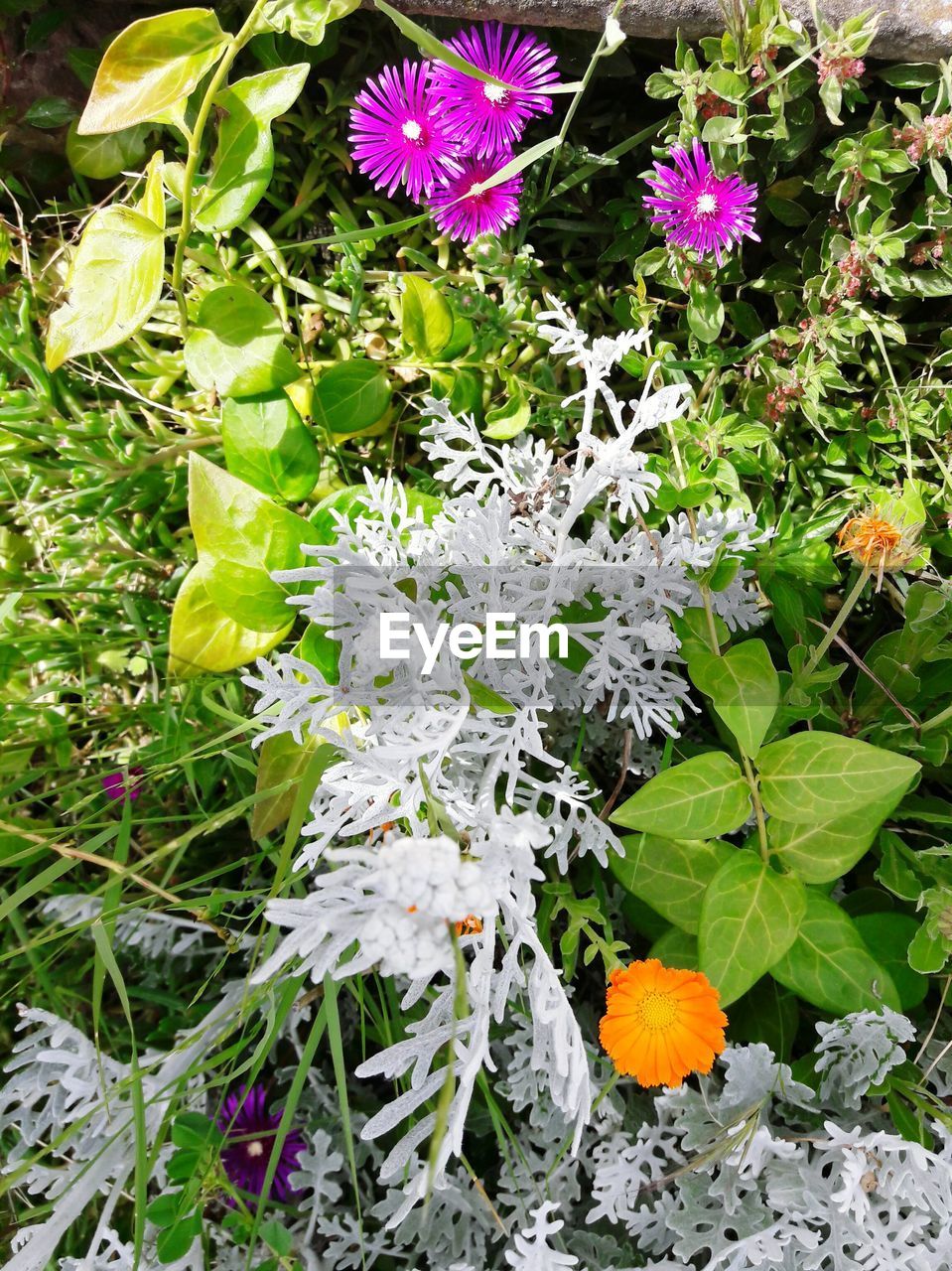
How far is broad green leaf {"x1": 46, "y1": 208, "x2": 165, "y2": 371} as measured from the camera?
3.40ft

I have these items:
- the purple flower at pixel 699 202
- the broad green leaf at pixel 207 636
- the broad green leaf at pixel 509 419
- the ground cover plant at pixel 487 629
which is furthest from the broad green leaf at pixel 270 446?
the purple flower at pixel 699 202

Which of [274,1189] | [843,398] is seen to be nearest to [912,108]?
[843,398]

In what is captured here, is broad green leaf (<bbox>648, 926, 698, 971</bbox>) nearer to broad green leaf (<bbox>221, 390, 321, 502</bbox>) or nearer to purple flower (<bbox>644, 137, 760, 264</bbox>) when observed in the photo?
broad green leaf (<bbox>221, 390, 321, 502</bbox>)

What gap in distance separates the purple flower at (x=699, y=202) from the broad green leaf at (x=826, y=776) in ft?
1.95

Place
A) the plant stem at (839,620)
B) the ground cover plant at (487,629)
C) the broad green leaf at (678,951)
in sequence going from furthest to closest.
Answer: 1. the broad green leaf at (678,951)
2. the ground cover plant at (487,629)
3. the plant stem at (839,620)

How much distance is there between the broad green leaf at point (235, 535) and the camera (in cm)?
105

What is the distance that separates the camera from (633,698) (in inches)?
42.9

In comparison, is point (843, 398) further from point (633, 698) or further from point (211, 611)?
point (211, 611)

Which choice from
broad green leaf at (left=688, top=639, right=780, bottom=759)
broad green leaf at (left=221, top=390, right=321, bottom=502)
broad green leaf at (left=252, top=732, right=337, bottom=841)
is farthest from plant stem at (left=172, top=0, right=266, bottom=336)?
broad green leaf at (left=688, top=639, right=780, bottom=759)

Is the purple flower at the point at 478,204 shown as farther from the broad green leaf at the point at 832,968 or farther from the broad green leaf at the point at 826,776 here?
the broad green leaf at the point at 832,968

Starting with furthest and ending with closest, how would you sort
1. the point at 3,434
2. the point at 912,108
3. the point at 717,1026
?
the point at 3,434
the point at 912,108
the point at 717,1026

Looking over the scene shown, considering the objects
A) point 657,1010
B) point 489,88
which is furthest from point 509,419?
point 657,1010

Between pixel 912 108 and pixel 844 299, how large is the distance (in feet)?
0.70

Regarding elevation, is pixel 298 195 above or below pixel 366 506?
above
